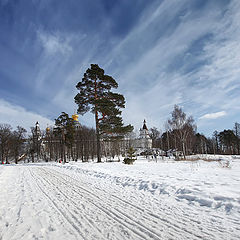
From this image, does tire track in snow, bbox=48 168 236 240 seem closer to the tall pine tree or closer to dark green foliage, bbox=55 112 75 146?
the tall pine tree

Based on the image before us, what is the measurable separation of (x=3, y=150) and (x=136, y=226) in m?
44.9

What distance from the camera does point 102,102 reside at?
18.9 meters

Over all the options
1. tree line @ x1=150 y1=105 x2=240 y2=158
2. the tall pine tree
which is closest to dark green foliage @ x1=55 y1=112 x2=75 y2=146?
the tall pine tree

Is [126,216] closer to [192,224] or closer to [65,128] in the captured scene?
[192,224]

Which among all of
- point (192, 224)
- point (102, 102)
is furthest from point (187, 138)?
point (192, 224)

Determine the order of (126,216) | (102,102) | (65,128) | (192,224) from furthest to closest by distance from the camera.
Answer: (65,128)
(102,102)
(126,216)
(192,224)

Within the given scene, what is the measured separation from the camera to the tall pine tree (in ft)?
63.1

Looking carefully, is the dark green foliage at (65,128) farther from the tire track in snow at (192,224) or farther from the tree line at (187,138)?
the tire track in snow at (192,224)

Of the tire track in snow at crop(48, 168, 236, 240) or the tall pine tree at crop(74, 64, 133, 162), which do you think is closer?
the tire track in snow at crop(48, 168, 236, 240)

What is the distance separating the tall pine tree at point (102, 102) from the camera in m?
19.2

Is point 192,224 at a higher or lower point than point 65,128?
lower

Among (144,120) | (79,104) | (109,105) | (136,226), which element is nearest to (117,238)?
(136,226)

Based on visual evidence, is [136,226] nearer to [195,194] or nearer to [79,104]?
[195,194]

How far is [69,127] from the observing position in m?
30.9
